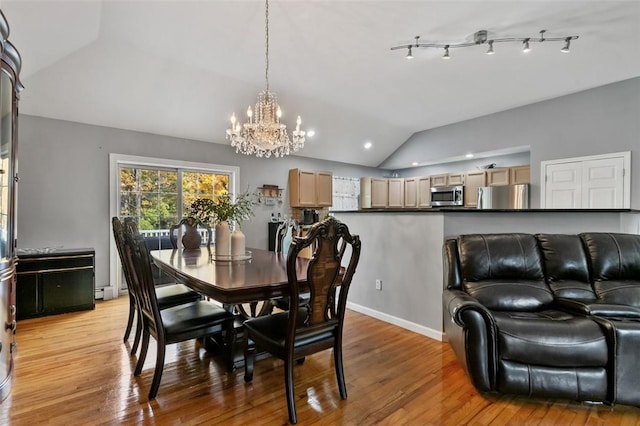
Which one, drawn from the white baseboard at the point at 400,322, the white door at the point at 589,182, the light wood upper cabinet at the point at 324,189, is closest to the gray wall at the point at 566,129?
the white door at the point at 589,182

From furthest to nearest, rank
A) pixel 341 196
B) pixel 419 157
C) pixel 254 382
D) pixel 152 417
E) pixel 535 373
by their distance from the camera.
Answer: pixel 341 196 < pixel 419 157 < pixel 254 382 < pixel 535 373 < pixel 152 417

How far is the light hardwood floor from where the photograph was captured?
1871 mm

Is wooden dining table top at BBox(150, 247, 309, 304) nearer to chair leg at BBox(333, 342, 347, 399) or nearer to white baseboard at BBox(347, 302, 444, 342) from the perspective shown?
chair leg at BBox(333, 342, 347, 399)

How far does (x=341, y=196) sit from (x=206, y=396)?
19.7ft

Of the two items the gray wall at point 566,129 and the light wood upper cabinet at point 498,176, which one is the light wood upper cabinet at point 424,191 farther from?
the light wood upper cabinet at point 498,176

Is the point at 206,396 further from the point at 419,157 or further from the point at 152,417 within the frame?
the point at 419,157

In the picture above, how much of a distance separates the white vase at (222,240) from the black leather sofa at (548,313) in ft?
6.35

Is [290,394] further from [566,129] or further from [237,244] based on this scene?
[566,129]

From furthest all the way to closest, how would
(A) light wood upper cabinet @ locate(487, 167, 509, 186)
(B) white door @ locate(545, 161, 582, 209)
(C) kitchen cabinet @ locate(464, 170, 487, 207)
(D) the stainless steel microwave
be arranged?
(D) the stainless steel microwave < (C) kitchen cabinet @ locate(464, 170, 487, 207) < (A) light wood upper cabinet @ locate(487, 167, 509, 186) < (B) white door @ locate(545, 161, 582, 209)

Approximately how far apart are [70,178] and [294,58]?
11.4ft

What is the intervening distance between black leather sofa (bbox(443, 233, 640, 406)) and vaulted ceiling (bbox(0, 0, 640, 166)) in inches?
93.5

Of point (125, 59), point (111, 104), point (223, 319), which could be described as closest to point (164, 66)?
point (125, 59)

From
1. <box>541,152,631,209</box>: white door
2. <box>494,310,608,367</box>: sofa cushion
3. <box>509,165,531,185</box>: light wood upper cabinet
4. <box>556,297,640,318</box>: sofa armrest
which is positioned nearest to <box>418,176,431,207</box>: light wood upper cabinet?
<box>509,165,531,185</box>: light wood upper cabinet

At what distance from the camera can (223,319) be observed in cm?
232
